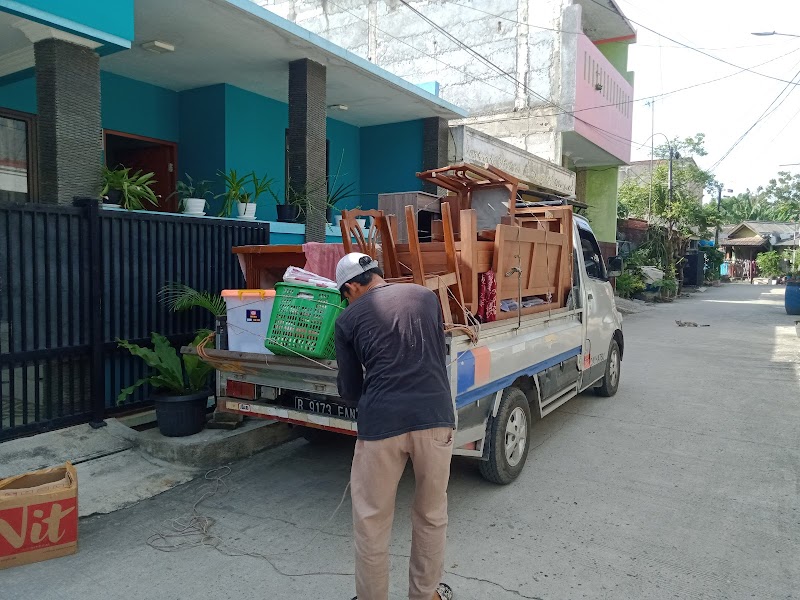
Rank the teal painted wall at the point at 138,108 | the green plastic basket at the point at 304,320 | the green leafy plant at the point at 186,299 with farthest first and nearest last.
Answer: the teal painted wall at the point at 138,108 < the green leafy plant at the point at 186,299 < the green plastic basket at the point at 304,320

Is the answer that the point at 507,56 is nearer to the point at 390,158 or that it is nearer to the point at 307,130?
the point at 390,158

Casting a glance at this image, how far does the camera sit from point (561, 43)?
50.3 feet

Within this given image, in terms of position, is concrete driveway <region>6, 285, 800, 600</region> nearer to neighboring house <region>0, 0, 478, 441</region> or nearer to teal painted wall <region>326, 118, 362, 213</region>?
neighboring house <region>0, 0, 478, 441</region>

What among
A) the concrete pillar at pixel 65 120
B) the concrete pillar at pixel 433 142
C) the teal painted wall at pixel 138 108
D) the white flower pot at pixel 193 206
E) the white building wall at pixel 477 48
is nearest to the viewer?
the concrete pillar at pixel 65 120

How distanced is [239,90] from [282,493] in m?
7.47

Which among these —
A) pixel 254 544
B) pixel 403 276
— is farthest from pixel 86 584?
pixel 403 276

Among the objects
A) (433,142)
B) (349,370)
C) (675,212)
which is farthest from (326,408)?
(675,212)

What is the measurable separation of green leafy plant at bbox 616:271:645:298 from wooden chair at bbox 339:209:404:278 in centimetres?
1918

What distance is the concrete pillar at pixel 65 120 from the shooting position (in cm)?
561

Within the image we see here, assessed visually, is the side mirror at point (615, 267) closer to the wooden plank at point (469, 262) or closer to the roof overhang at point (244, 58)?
the wooden plank at point (469, 262)

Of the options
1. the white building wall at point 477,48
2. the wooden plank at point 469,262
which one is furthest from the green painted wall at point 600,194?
the wooden plank at point 469,262

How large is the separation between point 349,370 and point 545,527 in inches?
74.9

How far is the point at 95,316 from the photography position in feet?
17.9

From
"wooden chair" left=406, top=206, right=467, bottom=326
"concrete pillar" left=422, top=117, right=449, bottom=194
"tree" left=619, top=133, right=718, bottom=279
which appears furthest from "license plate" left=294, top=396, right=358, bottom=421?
"tree" left=619, top=133, right=718, bottom=279
